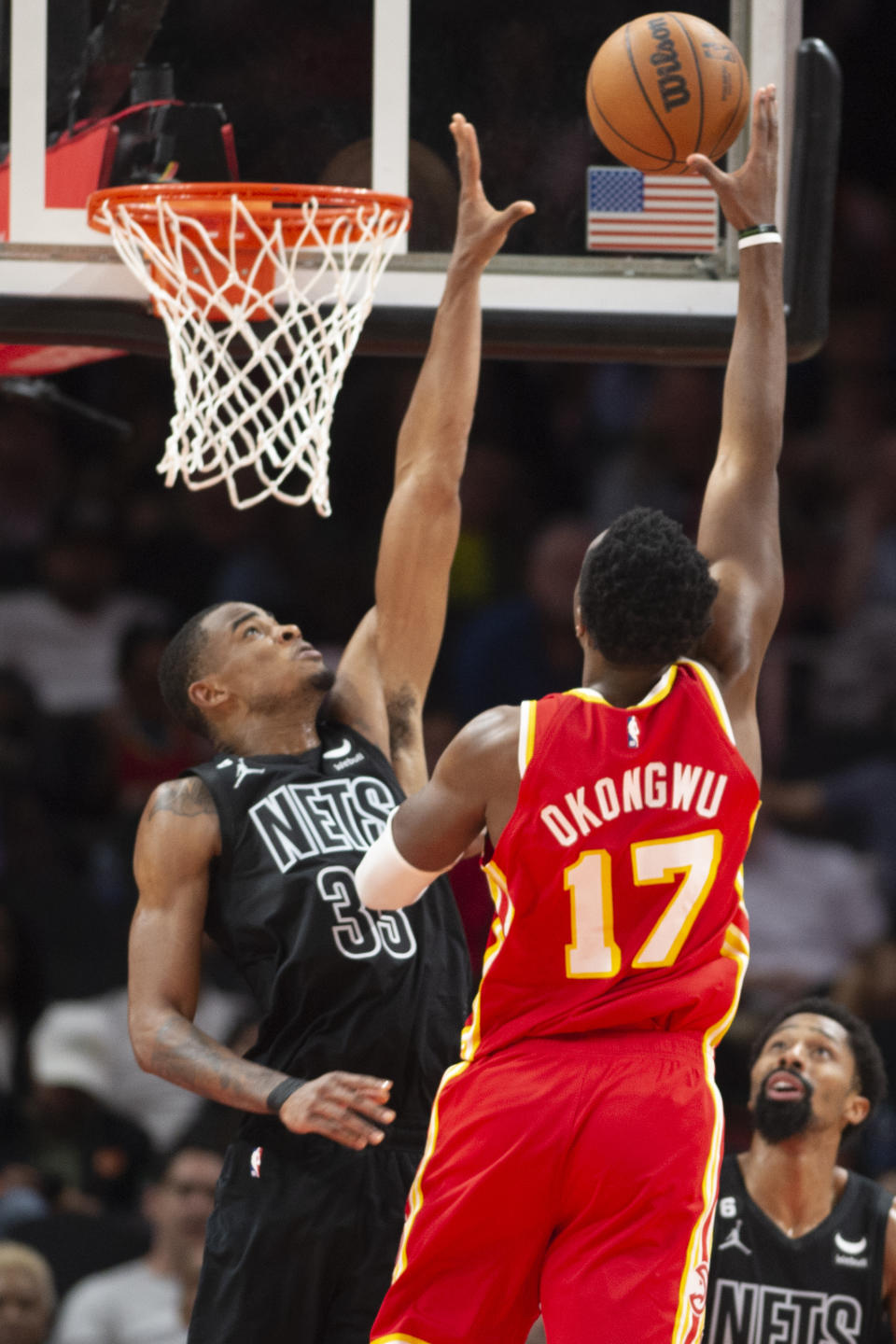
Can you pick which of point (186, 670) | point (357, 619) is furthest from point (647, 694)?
point (357, 619)

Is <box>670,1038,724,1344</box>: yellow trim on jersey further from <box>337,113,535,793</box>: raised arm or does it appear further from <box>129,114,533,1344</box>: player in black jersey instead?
<box>337,113,535,793</box>: raised arm

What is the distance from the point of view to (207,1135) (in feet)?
20.9

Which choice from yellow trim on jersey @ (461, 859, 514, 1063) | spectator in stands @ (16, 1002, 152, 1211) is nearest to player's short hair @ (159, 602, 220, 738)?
→ yellow trim on jersey @ (461, 859, 514, 1063)

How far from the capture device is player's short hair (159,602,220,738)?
4066mm

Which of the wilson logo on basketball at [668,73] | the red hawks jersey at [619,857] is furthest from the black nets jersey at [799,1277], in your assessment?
the wilson logo on basketball at [668,73]

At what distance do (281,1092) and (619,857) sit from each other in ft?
2.74

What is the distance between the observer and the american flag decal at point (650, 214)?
15.0 ft

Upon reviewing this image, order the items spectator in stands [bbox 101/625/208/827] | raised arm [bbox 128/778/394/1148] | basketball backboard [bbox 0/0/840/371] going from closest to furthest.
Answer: raised arm [bbox 128/778/394/1148], basketball backboard [bbox 0/0/840/371], spectator in stands [bbox 101/625/208/827]

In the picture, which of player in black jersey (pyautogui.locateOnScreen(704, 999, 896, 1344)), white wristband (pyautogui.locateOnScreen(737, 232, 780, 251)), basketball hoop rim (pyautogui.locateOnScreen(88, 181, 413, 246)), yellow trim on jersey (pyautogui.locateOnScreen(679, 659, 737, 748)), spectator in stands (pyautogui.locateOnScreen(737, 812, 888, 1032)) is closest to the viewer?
yellow trim on jersey (pyautogui.locateOnScreen(679, 659, 737, 748))

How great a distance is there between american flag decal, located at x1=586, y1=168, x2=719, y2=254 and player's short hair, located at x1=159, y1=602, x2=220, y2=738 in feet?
4.80

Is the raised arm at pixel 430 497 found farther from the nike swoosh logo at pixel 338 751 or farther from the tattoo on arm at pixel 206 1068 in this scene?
the tattoo on arm at pixel 206 1068

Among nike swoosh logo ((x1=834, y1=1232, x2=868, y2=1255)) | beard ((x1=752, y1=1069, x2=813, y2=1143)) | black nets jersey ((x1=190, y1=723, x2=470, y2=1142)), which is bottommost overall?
nike swoosh logo ((x1=834, y1=1232, x2=868, y2=1255))

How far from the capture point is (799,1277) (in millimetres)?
4664

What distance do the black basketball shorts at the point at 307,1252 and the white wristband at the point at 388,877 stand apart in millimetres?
730
